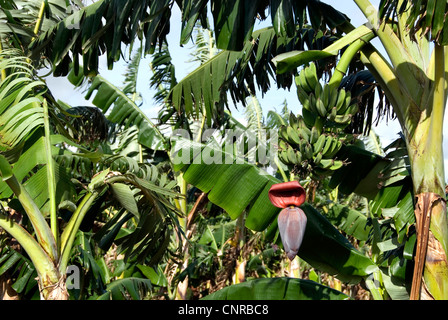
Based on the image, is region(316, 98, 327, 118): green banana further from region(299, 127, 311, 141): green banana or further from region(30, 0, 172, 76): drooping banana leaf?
region(30, 0, 172, 76): drooping banana leaf

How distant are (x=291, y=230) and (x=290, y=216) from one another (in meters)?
0.07

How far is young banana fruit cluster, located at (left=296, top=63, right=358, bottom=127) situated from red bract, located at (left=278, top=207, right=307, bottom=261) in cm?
53

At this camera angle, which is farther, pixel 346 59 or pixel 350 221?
pixel 350 221

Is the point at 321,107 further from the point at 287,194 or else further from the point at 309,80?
the point at 287,194

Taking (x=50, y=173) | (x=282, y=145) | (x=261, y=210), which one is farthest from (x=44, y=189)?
(x=282, y=145)

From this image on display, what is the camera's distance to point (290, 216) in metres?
1.92

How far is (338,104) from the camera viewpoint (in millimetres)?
2240

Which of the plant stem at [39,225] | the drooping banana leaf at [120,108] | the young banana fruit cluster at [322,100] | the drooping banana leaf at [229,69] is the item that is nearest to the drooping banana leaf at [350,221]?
the drooping banana leaf at [120,108]

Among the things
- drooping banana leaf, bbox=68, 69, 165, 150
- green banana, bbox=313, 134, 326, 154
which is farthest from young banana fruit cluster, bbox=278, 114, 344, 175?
drooping banana leaf, bbox=68, 69, 165, 150

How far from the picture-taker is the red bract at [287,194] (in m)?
1.94

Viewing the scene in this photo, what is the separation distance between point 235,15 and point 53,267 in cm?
172

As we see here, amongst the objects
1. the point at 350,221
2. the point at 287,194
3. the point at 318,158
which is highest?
the point at 318,158
